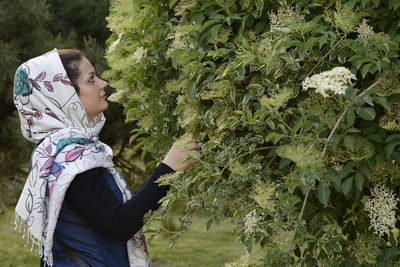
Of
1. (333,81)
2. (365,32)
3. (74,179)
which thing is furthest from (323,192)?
(74,179)

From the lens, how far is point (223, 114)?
7.75ft

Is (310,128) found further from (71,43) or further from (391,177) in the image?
(71,43)

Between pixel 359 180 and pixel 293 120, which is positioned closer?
pixel 359 180

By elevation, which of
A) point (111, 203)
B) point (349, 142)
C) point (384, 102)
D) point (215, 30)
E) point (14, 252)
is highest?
point (215, 30)

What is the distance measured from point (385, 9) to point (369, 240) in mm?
909

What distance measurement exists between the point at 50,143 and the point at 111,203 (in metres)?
0.41

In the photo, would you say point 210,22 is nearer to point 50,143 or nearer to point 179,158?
point 179,158

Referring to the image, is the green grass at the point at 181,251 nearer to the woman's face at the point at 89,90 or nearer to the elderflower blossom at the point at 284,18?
the woman's face at the point at 89,90

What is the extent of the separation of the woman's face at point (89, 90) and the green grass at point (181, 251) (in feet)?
16.2

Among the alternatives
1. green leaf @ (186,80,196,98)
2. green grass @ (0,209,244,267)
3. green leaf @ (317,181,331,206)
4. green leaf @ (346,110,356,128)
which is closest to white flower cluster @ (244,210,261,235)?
green leaf @ (317,181,331,206)

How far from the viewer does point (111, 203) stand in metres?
2.40

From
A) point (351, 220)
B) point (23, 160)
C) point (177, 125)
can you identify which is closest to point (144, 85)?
point (177, 125)

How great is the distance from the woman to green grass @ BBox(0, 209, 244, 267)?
16.1 feet

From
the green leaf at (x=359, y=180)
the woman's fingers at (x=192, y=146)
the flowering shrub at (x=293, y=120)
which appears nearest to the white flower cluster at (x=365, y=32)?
the flowering shrub at (x=293, y=120)
